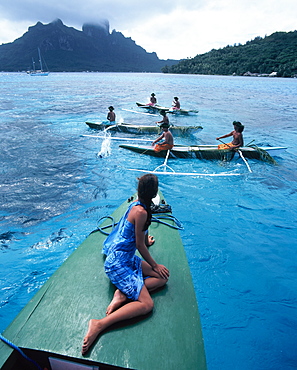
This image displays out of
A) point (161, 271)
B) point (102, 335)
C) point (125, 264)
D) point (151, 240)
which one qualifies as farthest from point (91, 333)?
point (151, 240)

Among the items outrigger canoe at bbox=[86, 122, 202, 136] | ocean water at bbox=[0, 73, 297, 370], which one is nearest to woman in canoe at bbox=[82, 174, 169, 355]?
ocean water at bbox=[0, 73, 297, 370]

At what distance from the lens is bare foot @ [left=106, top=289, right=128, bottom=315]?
240cm

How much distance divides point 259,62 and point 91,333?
11157 centimetres

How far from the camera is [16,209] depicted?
6527 millimetres

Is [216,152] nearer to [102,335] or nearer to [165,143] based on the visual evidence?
[165,143]

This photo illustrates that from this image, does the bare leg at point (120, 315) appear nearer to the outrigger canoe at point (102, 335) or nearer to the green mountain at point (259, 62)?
the outrigger canoe at point (102, 335)

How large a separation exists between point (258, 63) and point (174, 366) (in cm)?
11072

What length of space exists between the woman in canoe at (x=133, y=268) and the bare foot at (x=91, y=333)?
1 centimetres

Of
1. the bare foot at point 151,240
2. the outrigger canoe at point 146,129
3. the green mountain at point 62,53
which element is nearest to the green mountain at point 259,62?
the green mountain at point 62,53

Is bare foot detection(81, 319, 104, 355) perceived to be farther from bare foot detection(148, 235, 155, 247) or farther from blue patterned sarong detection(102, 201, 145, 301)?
bare foot detection(148, 235, 155, 247)

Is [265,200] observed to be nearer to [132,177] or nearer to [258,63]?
[132,177]

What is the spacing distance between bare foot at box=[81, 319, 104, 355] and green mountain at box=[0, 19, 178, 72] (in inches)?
6617

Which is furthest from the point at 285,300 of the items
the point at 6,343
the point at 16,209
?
the point at 16,209

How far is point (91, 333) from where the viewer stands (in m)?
2.12
